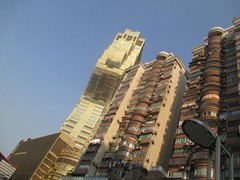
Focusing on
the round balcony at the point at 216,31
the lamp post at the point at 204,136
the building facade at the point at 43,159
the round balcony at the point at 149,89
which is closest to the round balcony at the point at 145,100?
the round balcony at the point at 149,89

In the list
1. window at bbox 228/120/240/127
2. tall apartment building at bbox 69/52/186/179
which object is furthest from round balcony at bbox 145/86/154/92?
window at bbox 228/120/240/127

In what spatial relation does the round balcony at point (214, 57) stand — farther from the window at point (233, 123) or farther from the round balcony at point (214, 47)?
the window at point (233, 123)

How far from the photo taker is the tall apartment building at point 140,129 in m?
46.2

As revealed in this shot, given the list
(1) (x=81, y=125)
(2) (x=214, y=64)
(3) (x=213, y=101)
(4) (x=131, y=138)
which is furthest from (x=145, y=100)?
(1) (x=81, y=125)

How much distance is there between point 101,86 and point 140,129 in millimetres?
54895

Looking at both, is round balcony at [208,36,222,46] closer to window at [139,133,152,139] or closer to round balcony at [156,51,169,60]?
round balcony at [156,51,169,60]

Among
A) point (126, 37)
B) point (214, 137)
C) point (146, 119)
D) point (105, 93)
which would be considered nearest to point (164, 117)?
point (146, 119)

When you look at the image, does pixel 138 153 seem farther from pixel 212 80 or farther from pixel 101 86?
pixel 101 86

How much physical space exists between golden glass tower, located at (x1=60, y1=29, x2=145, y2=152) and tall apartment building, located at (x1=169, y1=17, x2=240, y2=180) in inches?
1705

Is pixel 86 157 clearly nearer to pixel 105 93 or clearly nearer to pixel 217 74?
pixel 217 74

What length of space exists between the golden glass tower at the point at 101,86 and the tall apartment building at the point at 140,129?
76.5 ft

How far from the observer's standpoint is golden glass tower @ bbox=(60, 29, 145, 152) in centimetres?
8556

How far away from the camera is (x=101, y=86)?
105562 mm

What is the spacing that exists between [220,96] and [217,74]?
616 cm
